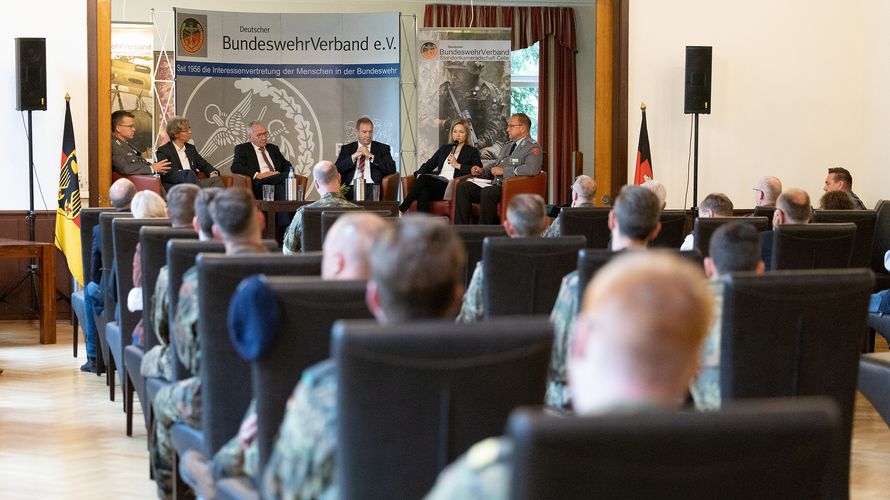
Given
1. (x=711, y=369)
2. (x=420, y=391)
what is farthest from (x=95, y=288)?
(x=420, y=391)

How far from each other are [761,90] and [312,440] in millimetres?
9311

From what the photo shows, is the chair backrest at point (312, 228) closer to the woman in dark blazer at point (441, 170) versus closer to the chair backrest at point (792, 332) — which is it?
the chair backrest at point (792, 332)

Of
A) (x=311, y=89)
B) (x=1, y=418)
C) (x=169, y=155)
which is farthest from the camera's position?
(x=311, y=89)

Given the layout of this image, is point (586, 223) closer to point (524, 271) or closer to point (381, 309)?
point (524, 271)

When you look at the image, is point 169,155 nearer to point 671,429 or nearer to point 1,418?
point 1,418

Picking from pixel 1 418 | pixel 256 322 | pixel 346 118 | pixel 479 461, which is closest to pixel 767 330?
pixel 256 322

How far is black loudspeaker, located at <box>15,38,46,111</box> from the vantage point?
891 cm

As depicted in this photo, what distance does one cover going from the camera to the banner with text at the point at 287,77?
11680 mm

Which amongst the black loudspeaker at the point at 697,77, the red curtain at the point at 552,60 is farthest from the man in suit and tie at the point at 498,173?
the red curtain at the point at 552,60

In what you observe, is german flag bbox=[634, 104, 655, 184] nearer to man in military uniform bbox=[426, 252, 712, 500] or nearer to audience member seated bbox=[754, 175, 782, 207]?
audience member seated bbox=[754, 175, 782, 207]

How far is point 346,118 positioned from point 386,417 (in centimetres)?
1061

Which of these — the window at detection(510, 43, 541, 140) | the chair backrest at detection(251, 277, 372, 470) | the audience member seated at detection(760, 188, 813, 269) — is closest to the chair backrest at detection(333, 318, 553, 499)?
the chair backrest at detection(251, 277, 372, 470)

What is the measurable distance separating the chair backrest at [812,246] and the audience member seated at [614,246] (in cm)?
148

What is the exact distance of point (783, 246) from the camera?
5.16 m
